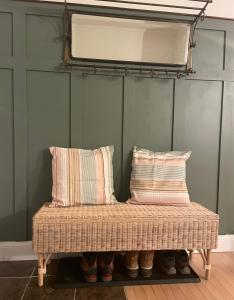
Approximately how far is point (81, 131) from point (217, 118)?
1.25 m

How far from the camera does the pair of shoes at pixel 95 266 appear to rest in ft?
5.83

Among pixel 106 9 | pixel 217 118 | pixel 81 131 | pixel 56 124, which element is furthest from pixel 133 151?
pixel 106 9

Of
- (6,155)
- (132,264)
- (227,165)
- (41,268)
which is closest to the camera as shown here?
(41,268)

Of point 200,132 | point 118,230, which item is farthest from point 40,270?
point 200,132

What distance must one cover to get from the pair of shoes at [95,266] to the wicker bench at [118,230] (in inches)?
4.2

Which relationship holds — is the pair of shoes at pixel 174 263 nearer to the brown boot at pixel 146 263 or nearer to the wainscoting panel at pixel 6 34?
the brown boot at pixel 146 263

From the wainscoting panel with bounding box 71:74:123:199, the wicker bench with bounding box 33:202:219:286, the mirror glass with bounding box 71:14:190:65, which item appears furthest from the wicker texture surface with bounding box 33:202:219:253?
the mirror glass with bounding box 71:14:190:65

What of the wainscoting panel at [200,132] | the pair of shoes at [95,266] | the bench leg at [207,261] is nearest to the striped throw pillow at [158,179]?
the wainscoting panel at [200,132]

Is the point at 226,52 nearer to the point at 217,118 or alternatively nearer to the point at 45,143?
the point at 217,118

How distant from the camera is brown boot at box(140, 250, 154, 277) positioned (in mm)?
1860

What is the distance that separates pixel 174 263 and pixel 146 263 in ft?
0.72

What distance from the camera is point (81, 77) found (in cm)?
213

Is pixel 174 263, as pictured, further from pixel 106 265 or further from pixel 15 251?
pixel 15 251

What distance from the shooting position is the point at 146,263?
6.14 feet
